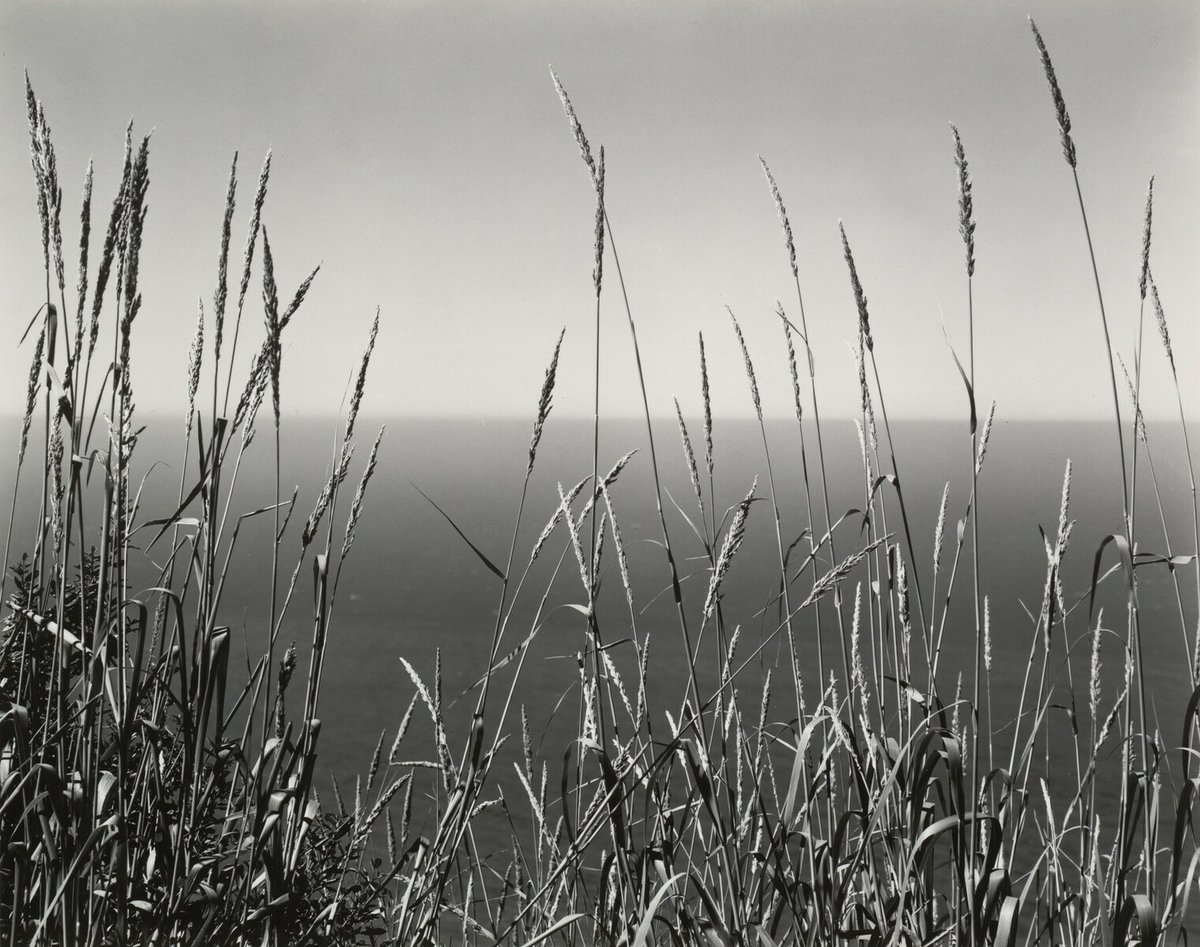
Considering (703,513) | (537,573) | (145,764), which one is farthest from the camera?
(537,573)

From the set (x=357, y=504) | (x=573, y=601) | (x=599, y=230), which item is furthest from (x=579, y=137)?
(x=573, y=601)

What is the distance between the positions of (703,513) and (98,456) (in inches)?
35.5

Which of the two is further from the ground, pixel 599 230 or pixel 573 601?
pixel 599 230

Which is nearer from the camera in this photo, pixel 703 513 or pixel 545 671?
pixel 703 513

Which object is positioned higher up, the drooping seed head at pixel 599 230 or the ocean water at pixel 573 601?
the drooping seed head at pixel 599 230

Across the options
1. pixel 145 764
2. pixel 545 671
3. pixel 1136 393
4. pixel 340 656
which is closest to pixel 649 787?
pixel 145 764

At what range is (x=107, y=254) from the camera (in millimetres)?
1101

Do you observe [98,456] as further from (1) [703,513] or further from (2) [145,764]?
(1) [703,513]

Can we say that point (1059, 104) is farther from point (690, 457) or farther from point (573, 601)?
point (573, 601)

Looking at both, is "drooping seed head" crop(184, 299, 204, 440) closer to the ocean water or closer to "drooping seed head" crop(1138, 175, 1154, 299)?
the ocean water

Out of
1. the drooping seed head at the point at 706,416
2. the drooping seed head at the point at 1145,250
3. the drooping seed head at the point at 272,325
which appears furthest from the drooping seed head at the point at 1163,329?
the drooping seed head at the point at 272,325

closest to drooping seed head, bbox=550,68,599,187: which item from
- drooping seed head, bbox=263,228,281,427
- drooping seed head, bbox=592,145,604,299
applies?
drooping seed head, bbox=592,145,604,299

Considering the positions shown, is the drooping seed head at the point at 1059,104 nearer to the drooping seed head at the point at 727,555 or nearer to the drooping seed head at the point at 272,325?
the drooping seed head at the point at 727,555

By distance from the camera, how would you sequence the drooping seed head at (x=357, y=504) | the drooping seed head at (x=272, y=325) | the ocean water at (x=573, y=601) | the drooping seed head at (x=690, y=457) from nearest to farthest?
the drooping seed head at (x=272, y=325) < the drooping seed head at (x=357, y=504) < the drooping seed head at (x=690, y=457) < the ocean water at (x=573, y=601)
